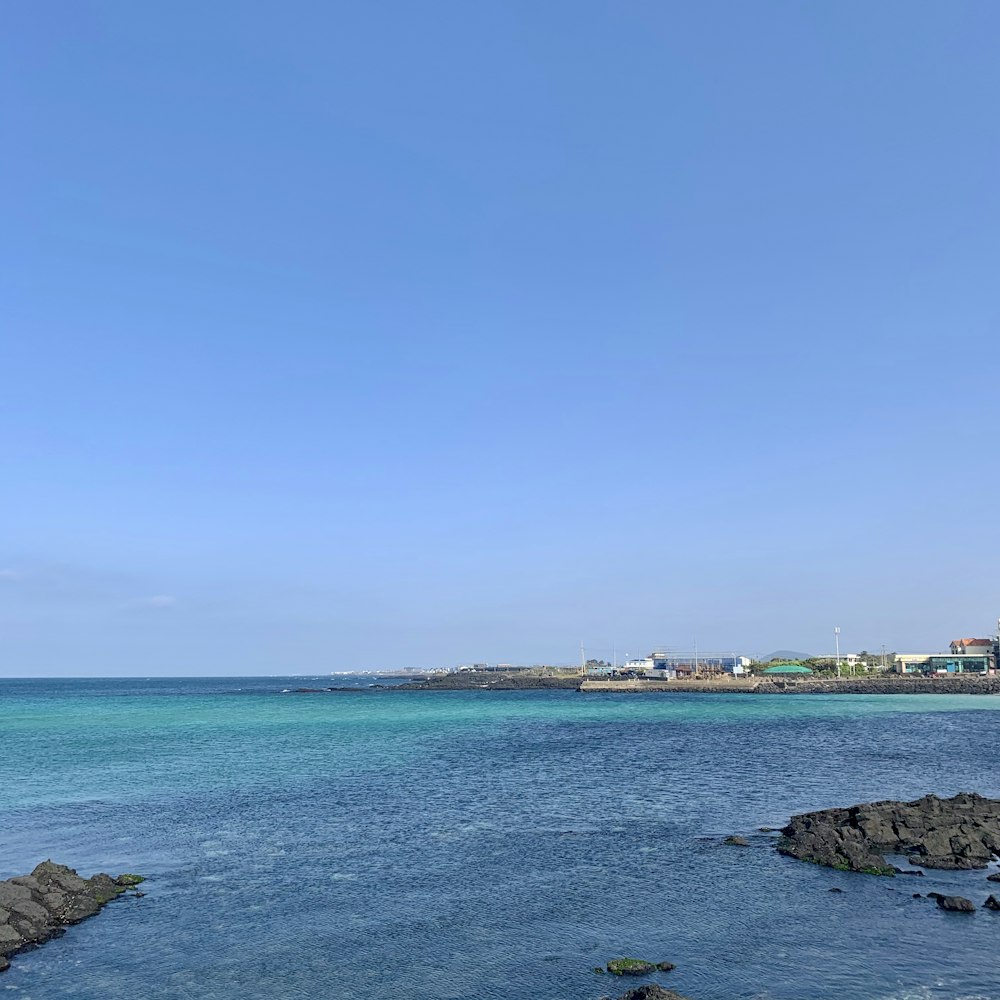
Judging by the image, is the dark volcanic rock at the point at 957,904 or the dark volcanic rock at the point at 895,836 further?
the dark volcanic rock at the point at 895,836

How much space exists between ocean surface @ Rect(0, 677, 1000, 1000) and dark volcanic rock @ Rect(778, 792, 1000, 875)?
1.56 metres

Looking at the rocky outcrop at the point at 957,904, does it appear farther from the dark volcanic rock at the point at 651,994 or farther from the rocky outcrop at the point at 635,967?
the dark volcanic rock at the point at 651,994

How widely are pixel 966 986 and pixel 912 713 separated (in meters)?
117

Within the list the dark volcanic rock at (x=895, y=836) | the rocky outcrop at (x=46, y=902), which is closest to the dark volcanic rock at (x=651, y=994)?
the dark volcanic rock at (x=895, y=836)

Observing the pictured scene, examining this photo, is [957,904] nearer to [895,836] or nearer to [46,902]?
[895,836]

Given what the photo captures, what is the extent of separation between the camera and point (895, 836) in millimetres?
40094

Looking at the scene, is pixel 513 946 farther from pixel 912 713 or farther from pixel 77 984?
pixel 912 713

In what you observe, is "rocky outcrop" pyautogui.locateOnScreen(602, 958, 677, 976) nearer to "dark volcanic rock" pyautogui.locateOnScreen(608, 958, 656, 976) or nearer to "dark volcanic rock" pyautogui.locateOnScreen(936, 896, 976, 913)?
"dark volcanic rock" pyautogui.locateOnScreen(608, 958, 656, 976)

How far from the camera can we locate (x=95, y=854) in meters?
40.0

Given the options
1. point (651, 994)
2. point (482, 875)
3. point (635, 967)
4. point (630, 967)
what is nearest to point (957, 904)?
point (635, 967)

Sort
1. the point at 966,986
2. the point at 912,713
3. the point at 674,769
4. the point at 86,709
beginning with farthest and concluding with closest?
the point at 86,709, the point at 912,713, the point at 674,769, the point at 966,986

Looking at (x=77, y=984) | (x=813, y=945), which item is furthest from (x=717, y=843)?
(x=77, y=984)

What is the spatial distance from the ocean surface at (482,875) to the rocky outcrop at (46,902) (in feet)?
3.02

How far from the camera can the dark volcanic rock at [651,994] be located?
854 inches
